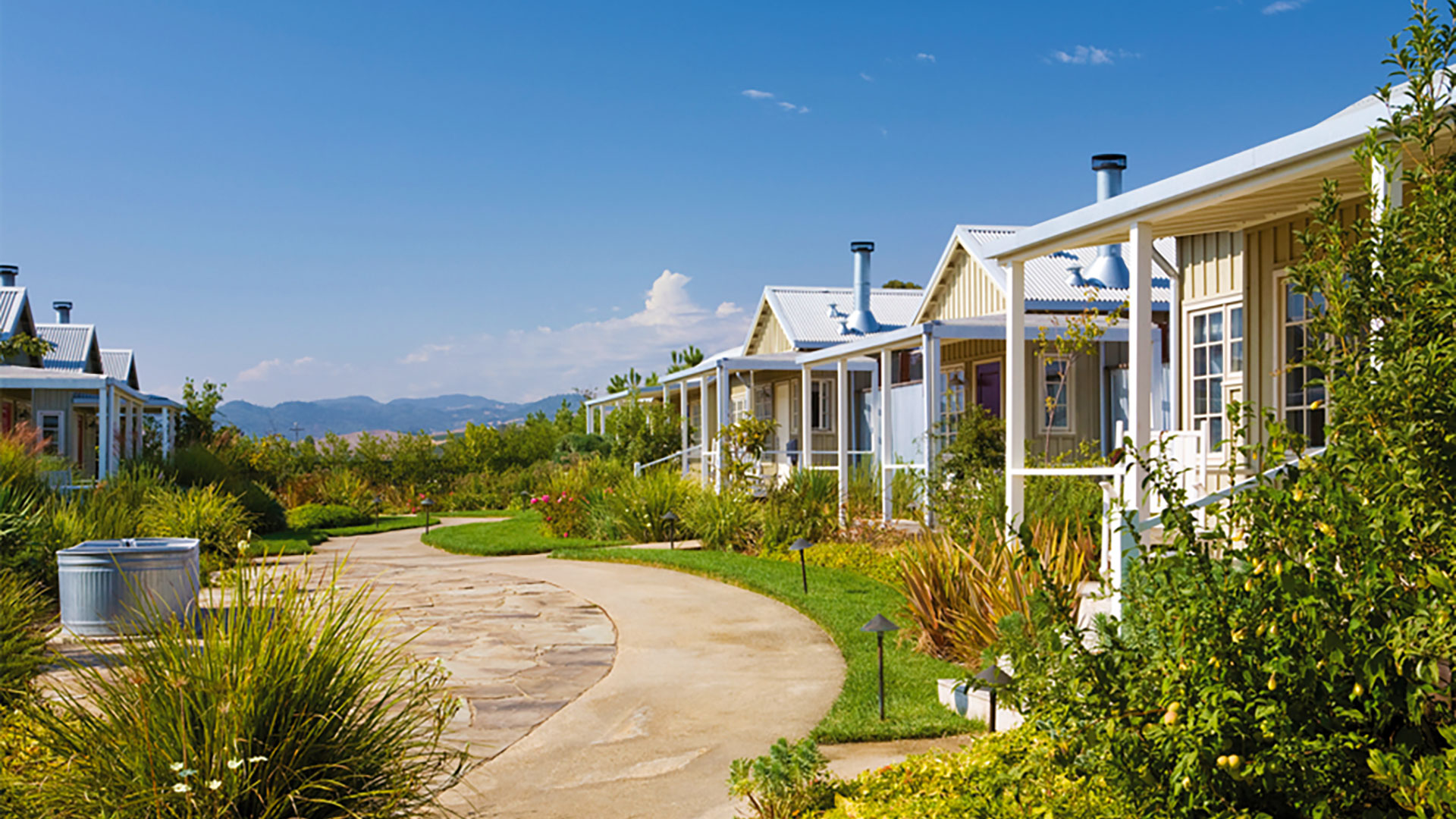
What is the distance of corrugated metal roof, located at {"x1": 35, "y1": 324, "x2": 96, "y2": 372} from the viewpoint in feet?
116

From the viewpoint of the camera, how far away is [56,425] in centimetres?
2767

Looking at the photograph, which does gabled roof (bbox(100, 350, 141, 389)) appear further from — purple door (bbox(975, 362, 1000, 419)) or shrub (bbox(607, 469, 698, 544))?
purple door (bbox(975, 362, 1000, 419))

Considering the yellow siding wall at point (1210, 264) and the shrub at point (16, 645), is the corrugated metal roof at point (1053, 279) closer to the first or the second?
the yellow siding wall at point (1210, 264)

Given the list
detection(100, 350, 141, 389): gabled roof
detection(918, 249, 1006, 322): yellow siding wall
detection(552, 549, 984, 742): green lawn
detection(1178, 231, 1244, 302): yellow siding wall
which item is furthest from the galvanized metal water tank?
detection(100, 350, 141, 389): gabled roof

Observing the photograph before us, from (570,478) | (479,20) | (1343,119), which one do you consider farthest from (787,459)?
Result: (1343,119)

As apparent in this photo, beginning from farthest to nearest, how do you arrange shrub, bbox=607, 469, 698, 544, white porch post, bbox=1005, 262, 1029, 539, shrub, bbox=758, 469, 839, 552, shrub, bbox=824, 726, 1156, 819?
shrub, bbox=607, 469, 698, 544, shrub, bbox=758, 469, 839, 552, white porch post, bbox=1005, 262, 1029, 539, shrub, bbox=824, 726, 1156, 819

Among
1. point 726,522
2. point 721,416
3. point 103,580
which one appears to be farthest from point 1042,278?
point 103,580

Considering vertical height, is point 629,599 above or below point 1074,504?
below

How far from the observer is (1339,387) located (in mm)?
3391

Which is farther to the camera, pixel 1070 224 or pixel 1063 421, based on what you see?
pixel 1063 421

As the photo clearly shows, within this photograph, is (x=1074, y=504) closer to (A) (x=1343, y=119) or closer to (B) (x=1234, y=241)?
(B) (x=1234, y=241)

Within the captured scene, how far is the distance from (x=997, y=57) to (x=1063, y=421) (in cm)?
595

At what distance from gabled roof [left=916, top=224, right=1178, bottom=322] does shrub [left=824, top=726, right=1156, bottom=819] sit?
48.9 feet

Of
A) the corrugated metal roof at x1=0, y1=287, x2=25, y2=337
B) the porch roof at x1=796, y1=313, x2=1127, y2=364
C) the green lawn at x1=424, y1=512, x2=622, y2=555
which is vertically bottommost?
the green lawn at x1=424, y1=512, x2=622, y2=555
